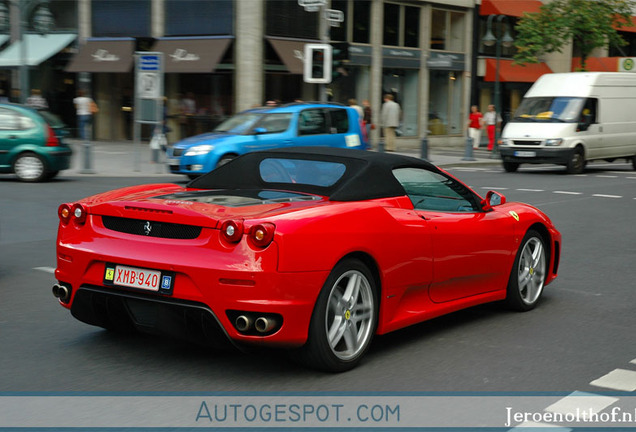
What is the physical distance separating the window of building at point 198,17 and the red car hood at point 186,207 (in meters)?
25.7

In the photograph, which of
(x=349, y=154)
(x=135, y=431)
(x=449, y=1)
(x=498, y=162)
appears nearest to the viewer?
(x=135, y=431)

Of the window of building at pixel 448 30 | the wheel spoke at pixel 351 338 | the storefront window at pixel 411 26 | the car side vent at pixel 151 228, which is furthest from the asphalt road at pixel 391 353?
the window of building at pixel 448 30

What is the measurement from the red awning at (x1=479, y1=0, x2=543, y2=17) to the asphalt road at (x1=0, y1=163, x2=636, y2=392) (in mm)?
30695

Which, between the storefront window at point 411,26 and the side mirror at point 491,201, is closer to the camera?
the side mirror at point 491,201

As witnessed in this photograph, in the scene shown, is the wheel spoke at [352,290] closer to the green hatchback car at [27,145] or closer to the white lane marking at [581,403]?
the white lane marking at [581,403]

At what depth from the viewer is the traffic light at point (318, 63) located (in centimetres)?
1984

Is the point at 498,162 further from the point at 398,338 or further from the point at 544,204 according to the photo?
the point at 398,338

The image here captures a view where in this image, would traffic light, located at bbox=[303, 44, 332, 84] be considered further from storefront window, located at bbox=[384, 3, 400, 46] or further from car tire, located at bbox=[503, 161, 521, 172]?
storefront window, located at bbox=[384, 3, 400, 46]

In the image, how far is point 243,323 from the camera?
4812 mm

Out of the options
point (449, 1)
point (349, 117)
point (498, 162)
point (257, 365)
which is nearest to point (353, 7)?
point (449, 1)

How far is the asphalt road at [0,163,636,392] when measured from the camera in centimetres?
501

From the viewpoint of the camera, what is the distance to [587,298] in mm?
7637

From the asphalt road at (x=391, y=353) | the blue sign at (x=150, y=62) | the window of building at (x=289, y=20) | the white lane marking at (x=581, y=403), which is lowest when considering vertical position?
the asphalt road at (x=391, y=353)

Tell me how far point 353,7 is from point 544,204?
19720mm
